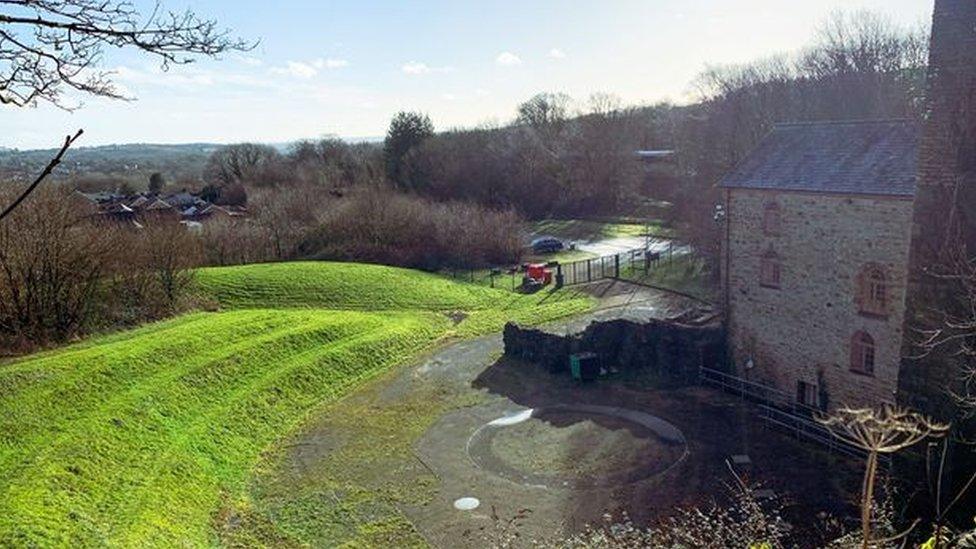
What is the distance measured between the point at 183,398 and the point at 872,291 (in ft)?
59.5

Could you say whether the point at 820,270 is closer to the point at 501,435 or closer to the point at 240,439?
the point at 501,435

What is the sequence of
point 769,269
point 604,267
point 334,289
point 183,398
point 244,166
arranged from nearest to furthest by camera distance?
point 183,398 → point 769,269 → point 334,289 → point 604,267 → point 244,166

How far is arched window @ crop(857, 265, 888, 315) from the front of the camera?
17219 millimetres

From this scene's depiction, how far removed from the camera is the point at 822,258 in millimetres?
18562

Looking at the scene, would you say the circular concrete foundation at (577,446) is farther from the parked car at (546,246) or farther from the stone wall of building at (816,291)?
the parked car at (546,246)

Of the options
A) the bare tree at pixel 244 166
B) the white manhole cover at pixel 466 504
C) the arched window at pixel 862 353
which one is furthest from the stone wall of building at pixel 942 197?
the bare tree at pixel 244 166

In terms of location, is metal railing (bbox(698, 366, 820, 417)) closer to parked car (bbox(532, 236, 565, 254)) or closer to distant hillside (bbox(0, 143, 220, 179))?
distant hillside (bbox(0, 143, 220, 179))

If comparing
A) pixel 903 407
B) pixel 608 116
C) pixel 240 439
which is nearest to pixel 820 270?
pixel 903 407

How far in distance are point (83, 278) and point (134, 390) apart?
8141 mm

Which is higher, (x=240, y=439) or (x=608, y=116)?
(x=608, y=116)

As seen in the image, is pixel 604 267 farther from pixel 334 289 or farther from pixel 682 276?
pixel 334 289

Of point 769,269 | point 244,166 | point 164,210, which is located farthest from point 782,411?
point 244,166

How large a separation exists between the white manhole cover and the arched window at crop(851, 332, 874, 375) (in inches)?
412

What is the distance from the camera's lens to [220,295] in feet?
98.8
